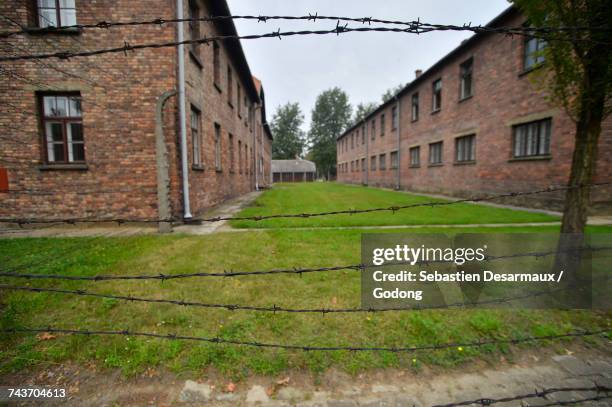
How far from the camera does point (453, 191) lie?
557 inches

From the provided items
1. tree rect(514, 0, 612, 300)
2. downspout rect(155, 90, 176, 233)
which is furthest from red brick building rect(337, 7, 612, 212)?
downspout rect(155, 90, 176, 233)

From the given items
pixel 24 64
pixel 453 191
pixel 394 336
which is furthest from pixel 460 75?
pixel 24 64

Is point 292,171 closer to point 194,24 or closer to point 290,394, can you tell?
point 194,24

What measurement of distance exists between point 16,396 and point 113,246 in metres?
3.65

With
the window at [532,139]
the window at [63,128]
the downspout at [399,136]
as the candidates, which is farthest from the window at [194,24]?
the downspout at [399,136]

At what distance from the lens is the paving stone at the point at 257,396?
194 cm

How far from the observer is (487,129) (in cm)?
1164

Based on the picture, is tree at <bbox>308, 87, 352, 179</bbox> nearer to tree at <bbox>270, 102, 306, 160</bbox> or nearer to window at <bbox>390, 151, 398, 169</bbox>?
tree at <bbox>270, 102, 306, 160</bbox>

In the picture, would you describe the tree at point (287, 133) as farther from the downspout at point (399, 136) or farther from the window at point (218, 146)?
the window at point (218, 146)

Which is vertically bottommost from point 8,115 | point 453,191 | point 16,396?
point 16,396

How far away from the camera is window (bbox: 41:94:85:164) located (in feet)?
22.6

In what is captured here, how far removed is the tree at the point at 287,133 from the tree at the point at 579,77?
64408 mm

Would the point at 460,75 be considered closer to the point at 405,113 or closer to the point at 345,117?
the point at 405,113

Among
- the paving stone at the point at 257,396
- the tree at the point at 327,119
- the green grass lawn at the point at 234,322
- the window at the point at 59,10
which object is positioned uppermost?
the tree at the point at 327,119
